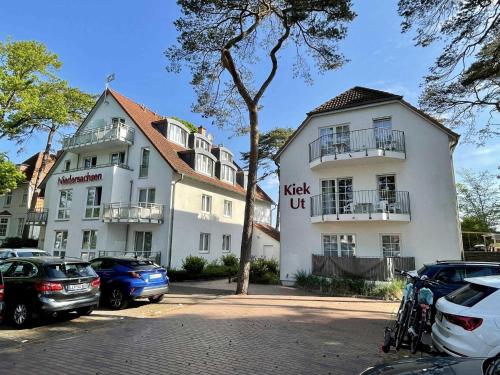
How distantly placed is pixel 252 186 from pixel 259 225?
17144 mm

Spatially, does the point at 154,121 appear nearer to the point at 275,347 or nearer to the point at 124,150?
the point at 124,150

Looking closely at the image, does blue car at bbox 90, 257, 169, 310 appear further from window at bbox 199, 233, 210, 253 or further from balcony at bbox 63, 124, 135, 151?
balcony at bbox 63, 124, 135, 151

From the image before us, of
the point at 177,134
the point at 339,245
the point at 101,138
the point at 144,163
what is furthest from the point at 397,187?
the point at 101,138

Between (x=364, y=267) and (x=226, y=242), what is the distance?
15.0m

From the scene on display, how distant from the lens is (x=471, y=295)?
5.16 meters

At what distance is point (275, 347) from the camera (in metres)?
6.75

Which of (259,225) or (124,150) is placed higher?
(124,150)

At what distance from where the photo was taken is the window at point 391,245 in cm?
1634

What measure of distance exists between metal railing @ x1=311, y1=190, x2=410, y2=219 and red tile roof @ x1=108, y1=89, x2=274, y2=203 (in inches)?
Answer: 384

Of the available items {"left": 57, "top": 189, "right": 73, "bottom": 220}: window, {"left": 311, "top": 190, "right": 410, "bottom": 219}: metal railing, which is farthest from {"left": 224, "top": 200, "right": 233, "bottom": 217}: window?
{"left": 311, "top": 190, "right": 410, "bottom": 219}: metal railing

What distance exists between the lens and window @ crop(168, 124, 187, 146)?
27.4m

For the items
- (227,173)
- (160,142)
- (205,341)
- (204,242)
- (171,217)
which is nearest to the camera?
(205,341)

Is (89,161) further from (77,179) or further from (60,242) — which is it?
(60,242)

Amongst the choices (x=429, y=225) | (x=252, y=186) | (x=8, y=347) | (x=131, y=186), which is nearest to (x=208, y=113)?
(x=252, y=186)
